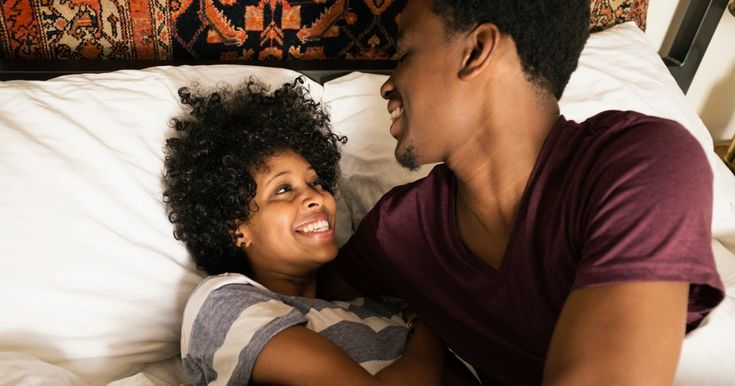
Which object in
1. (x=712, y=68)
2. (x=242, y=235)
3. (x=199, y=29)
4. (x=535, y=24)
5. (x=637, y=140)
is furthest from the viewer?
(x=712, y=68)

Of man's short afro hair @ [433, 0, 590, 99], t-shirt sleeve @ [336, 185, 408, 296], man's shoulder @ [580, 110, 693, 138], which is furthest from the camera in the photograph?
t-shirt sleeve @ [336, 185, 408, 296]

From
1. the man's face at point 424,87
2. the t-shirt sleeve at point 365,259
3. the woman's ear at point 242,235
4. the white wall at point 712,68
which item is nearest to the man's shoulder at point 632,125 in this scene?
the man's face at point 424,87

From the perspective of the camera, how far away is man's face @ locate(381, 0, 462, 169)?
0.99 m

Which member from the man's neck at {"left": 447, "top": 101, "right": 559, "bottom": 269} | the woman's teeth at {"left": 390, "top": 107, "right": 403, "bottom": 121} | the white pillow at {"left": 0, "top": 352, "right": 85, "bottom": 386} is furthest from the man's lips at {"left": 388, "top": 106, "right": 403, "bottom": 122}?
the white pillow at {"left": 0, "top": 352, "right": 85, "bottom": 386}

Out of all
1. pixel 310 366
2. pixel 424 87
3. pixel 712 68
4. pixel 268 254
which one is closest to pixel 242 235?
pixel 268 254

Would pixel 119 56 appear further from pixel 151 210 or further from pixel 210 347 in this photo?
pixel 210 347

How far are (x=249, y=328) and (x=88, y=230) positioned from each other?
385 millimetres

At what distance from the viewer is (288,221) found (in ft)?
4.02

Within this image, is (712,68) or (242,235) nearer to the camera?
(242,235)

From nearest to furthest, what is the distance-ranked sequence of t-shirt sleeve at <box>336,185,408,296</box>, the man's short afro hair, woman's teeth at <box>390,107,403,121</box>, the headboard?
the man's short afro hair → woman's teeth at <box>390,107,403,121</box> → t-shirt sleeve at <box>336,185,408,296</box> → the headboard

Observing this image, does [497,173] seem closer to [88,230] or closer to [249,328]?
[249,328]

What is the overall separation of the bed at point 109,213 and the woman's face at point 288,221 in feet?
0.51

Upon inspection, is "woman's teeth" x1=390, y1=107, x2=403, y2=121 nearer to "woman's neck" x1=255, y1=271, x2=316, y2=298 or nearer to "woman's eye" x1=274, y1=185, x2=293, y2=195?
"woman's eye" x1=274, y1=185, x2=293, y2=195

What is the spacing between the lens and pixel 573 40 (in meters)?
1.00
